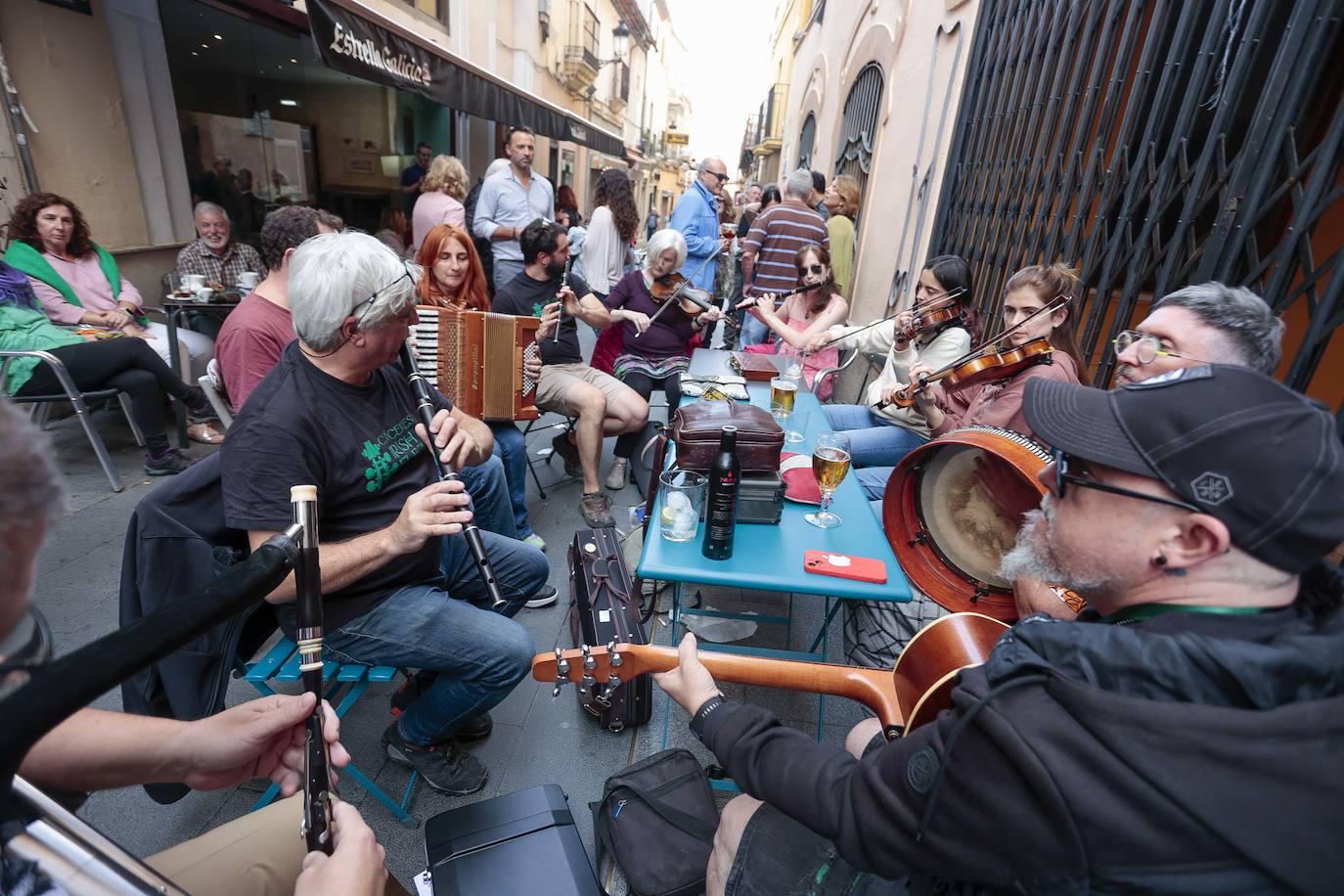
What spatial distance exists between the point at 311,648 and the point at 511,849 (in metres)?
0.91

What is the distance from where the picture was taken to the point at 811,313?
459 cm

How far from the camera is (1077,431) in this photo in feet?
3.53

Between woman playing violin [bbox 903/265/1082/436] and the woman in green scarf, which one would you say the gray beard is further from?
the woman in green scarf

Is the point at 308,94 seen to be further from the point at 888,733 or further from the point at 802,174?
the point at 888,733

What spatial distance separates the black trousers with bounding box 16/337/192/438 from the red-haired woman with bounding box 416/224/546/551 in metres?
1.89

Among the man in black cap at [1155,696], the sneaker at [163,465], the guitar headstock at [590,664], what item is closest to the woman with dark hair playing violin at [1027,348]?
the man in black cap at [1155,696]

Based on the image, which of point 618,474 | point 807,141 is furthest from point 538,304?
point 807,141

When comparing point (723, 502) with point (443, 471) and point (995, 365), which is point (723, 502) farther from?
point (995, 365)

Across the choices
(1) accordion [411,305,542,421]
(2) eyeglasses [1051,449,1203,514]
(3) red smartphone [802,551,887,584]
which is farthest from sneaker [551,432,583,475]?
(2) eyeglasses [1051,449,1203,514]

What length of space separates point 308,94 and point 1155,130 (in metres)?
9.51

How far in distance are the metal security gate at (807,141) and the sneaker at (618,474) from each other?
432 inches

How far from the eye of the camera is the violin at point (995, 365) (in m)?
2.37

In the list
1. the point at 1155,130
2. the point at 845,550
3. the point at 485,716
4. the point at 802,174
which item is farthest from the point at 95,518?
the point at 802,174

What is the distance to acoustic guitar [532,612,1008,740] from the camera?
1552 mm
